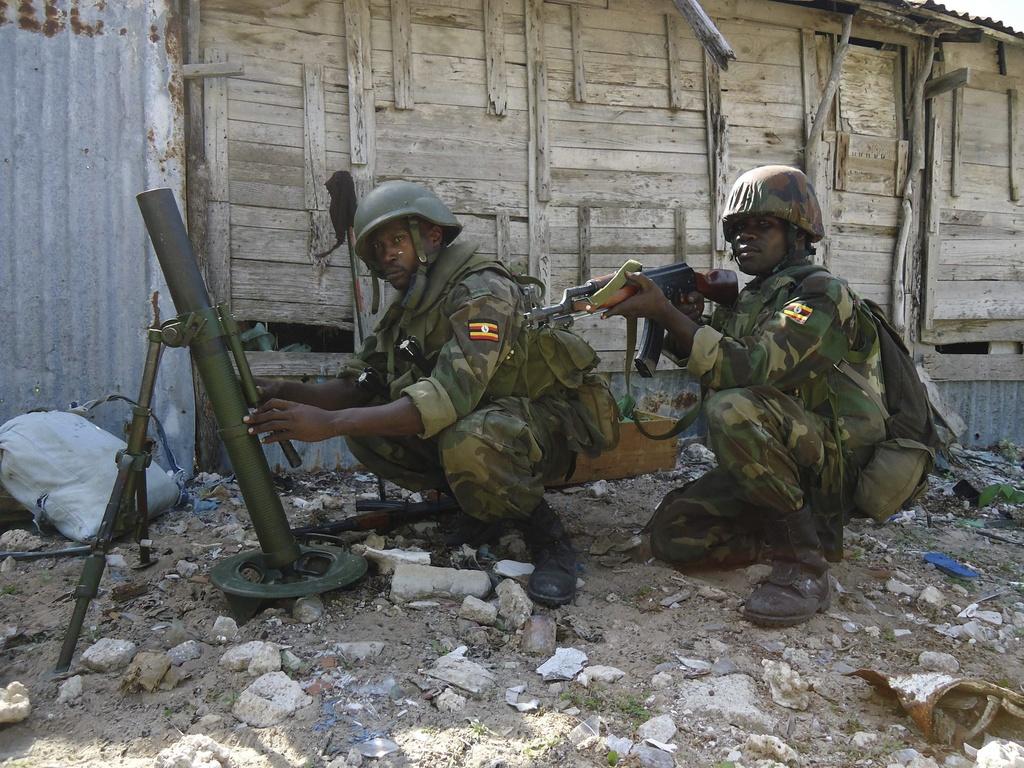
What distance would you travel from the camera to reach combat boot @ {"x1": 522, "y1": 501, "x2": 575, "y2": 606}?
274 cm

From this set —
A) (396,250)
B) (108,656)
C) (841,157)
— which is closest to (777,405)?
(396,250)

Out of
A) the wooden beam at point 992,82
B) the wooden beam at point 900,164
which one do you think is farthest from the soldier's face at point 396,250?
the wooden beam at point 992,82

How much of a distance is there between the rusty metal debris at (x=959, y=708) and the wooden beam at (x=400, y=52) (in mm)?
4348

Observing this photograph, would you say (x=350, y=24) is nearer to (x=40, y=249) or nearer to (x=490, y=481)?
(x=40, y=249)

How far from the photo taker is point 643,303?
2844 millimetres

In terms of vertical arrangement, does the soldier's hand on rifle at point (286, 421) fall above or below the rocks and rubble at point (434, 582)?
above

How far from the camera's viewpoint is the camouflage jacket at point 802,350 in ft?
8.98

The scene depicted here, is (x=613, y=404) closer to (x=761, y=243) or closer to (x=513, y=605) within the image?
(x=761, y=243)

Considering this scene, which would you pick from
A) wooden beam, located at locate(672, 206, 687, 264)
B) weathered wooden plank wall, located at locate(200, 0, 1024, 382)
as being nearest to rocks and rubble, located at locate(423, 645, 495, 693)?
weathered wooden plank wall, located at locate(200, 0, 1024, 382)

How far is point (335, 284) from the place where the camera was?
4.90 metres

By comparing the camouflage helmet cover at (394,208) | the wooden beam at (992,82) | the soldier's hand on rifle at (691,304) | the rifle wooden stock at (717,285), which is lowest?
the soldier's hand on rifle at (691,304)

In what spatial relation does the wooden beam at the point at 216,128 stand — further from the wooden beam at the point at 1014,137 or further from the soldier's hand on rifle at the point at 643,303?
the wooden beam at the point at 1014,137

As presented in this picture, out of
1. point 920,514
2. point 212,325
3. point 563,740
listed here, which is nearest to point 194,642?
point 212,325

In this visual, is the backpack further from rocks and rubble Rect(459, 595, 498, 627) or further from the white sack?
the white sack
